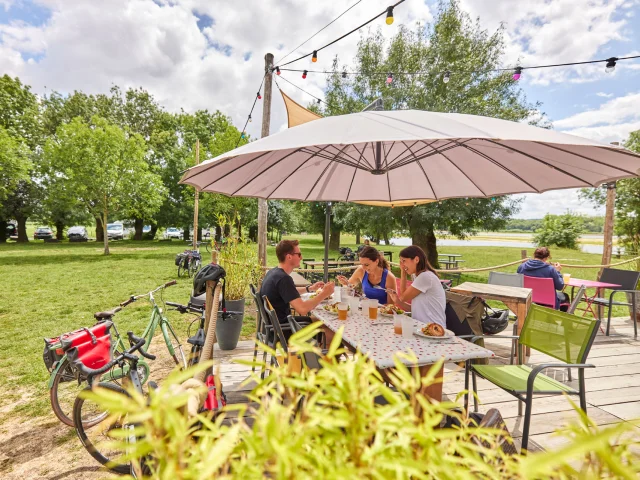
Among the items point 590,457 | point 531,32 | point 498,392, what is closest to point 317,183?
point 498,392

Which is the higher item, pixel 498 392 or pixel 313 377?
pixel 313 377

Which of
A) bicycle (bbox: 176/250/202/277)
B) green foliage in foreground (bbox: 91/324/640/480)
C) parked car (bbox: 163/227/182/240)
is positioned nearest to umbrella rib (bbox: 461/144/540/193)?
green foliage in foreground (bbox: 91/324/640/480)

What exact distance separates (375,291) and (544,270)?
332cm

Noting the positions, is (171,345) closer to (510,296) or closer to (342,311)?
(342,311)

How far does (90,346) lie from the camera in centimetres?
290

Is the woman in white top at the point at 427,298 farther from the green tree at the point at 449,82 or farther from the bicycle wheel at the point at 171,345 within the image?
the green tree at the point at 449,82

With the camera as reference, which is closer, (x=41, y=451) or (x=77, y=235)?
(x=41, y=451)

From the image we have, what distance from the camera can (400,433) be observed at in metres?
0.51

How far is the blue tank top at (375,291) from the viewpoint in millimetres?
4387

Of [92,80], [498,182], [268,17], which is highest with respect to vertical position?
[92,80]

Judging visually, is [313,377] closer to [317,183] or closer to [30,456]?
[30,456]

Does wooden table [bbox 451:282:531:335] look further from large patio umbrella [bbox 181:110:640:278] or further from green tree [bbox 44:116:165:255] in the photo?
green tree [bbox 44:116:165:255]

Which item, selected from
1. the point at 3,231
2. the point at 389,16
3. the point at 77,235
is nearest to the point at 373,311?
the point at 389,16

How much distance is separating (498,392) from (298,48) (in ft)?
21.7
